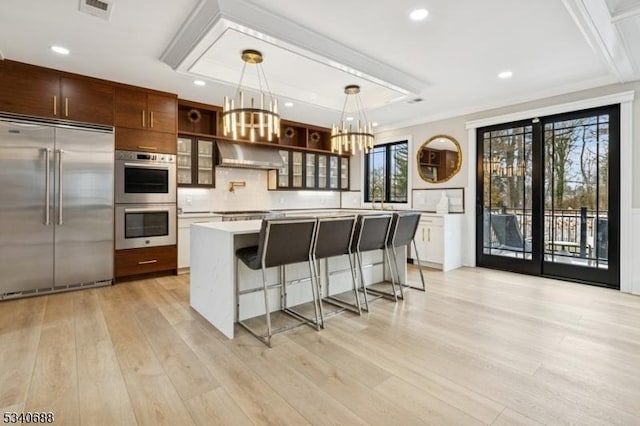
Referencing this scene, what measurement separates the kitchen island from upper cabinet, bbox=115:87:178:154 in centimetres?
194

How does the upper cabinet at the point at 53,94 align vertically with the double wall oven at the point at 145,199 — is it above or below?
above

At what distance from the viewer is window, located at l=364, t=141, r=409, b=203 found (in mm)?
6266

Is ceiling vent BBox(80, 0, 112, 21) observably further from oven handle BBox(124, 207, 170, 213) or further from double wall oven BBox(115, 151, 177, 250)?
oven handle BBox(124, 207, 170, 213)

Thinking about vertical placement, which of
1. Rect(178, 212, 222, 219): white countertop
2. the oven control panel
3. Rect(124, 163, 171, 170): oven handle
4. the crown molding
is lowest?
Rect(178, 212, 222, 219): white countertop

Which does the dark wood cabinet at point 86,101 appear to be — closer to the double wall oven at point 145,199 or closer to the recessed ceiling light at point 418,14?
the double wall oven at point 145,199

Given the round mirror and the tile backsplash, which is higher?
the round mirror

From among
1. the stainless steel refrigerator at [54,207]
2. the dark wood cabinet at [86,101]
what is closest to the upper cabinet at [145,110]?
the dark wood cabinet at [86,101]

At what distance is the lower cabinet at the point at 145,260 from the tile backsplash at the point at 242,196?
0.94 m

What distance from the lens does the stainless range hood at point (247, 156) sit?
17.1 ft

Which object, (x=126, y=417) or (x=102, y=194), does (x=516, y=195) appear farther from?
(x=102, y=194)

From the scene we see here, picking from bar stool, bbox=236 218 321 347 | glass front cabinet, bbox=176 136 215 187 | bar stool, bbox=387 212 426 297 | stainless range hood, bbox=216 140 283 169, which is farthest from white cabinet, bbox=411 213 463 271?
glass front cabinet, bbox=176 136 215 187

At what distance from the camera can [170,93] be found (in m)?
4.48

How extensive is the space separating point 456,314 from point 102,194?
167 inches

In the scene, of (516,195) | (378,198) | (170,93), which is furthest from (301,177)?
(516,195)
